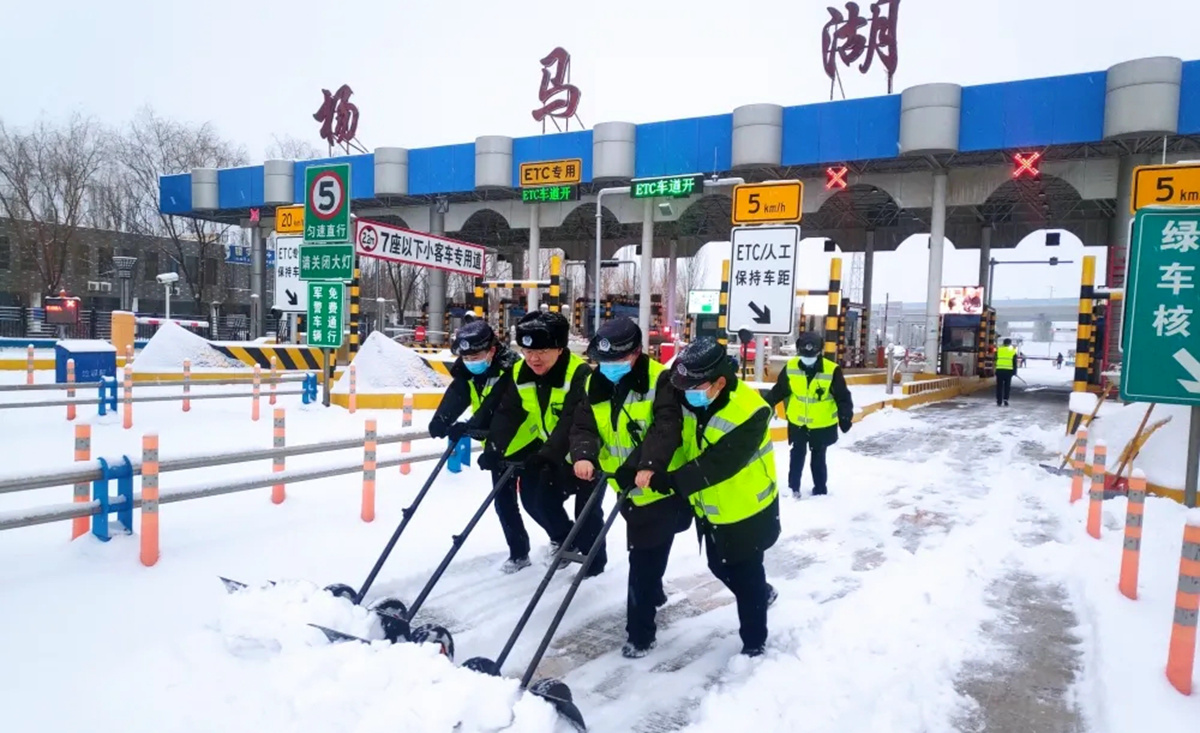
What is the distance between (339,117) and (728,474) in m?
37.7

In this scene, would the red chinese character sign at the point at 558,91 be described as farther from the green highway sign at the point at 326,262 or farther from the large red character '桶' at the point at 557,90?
the green highway sign at the point at 326,262

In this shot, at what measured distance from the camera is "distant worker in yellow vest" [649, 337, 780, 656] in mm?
3717

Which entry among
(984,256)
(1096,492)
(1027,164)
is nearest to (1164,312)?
(1096,492)

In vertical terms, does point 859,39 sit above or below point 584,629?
above

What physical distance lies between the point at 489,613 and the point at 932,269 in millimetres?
24182

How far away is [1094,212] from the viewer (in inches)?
1214

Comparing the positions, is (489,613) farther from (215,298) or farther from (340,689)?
(215,298)

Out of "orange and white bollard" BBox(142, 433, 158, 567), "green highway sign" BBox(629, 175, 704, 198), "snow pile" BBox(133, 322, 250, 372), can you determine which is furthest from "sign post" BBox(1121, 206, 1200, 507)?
"snow pile" BBox(133, 322, 250, 372)

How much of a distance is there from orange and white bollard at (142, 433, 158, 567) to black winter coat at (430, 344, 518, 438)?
1.82 m

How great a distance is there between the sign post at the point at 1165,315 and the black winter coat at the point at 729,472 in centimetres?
318

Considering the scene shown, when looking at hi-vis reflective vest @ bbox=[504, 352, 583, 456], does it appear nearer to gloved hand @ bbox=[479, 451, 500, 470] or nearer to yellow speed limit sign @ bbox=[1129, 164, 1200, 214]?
gloved hand @ bbox=[479, 451, 500, 470]

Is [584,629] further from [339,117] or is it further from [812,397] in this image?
[339,117]

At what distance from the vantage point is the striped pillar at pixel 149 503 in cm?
490

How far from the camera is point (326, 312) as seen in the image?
1087cm
